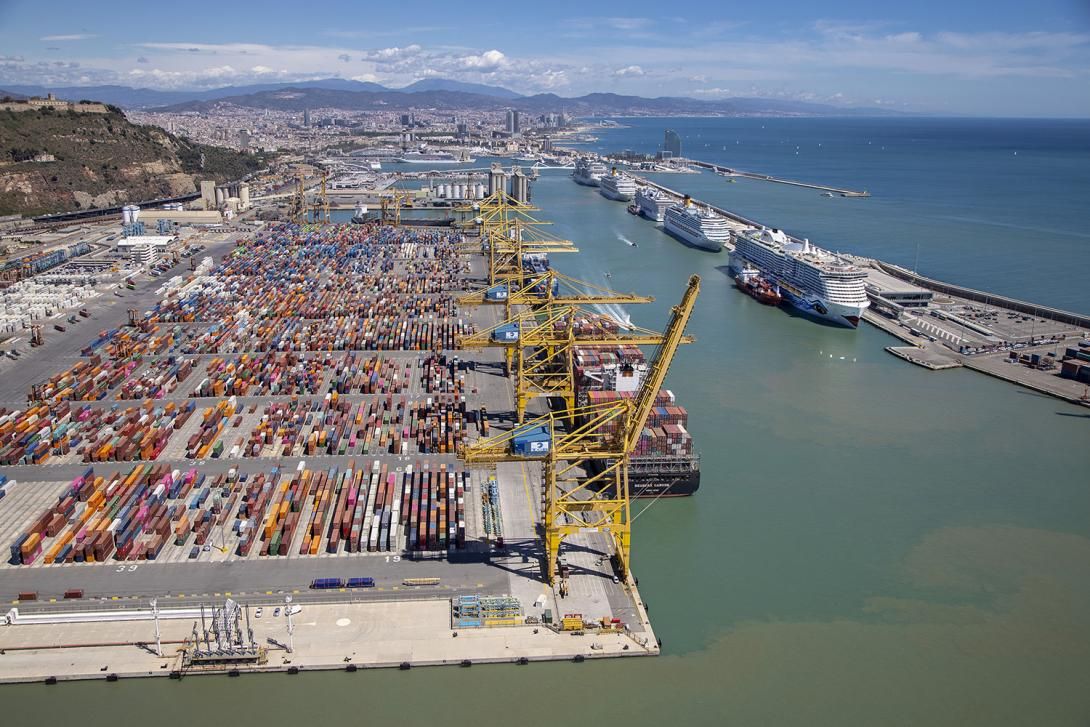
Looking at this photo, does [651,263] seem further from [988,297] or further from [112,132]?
[112,132]

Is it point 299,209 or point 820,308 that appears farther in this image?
point 299,209

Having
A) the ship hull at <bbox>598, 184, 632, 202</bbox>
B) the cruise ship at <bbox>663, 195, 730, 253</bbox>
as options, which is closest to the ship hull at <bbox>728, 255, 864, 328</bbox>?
the cruise ship at <bbox>663, 195, 730, 253</bbox>

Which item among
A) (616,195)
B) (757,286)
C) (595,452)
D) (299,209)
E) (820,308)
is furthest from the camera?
(616,195)

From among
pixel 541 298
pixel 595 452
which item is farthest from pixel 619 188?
pixel 595 452

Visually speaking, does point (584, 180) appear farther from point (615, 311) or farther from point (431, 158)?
point (615, 311)

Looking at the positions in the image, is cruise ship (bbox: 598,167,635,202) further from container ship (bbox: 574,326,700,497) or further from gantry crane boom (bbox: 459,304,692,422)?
container ship (bbox: 574,326,700,497)

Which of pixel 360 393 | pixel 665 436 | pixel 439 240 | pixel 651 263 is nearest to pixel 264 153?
pixel 439 240
